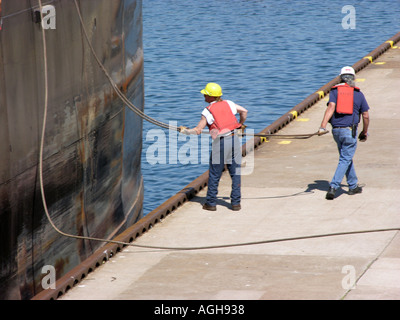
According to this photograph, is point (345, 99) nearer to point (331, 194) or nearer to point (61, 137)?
point (331, 194)

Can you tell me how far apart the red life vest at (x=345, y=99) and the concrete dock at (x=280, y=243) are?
126cm

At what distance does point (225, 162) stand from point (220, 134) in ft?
1.28

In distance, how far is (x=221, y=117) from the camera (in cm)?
1015

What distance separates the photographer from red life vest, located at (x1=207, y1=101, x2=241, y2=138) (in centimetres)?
1016

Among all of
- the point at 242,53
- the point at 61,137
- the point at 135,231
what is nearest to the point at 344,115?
the point at 135,231

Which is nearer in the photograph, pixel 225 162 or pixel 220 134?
pixel 220 134

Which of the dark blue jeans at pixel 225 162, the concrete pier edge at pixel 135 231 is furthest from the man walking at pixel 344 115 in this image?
the concrete pier edge at pixel 135 231

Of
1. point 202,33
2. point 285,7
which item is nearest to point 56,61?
point 202,33

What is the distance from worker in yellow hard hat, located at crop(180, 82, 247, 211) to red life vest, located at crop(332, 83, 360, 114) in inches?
53.6

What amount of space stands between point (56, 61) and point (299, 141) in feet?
16.9

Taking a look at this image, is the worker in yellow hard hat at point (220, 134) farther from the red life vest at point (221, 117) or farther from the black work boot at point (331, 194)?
the black work boot at point (331, 194)

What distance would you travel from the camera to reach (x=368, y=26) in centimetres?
4078

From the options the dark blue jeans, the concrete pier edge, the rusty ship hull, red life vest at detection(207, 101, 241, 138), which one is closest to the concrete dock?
the concrete pier edge
